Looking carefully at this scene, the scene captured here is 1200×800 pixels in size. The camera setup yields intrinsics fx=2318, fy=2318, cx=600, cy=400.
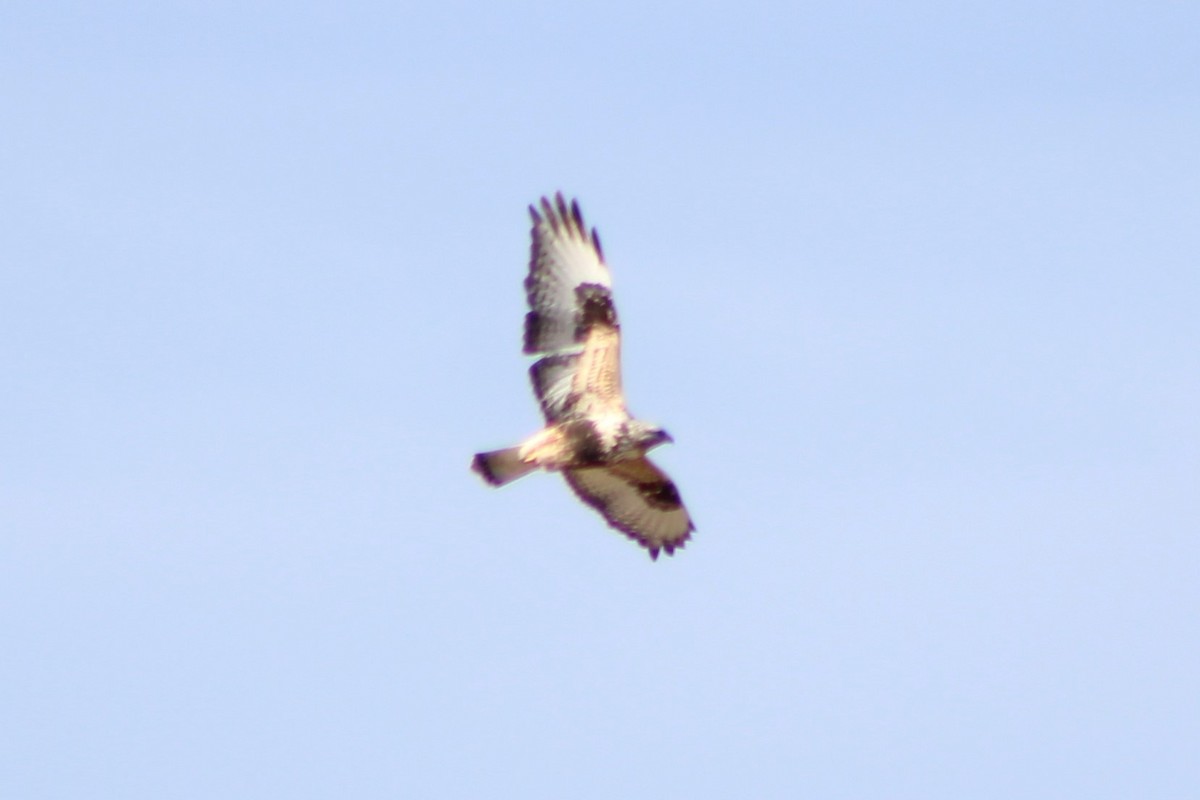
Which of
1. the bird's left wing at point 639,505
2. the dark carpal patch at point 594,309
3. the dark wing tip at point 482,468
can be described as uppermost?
the dark carpal patch at point 594,309

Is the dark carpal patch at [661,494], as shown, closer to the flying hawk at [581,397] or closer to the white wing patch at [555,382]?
the flying hawk at [581,397]

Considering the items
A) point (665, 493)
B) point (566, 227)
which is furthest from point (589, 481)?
point (566, 227)

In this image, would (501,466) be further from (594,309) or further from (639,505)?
(639,505)

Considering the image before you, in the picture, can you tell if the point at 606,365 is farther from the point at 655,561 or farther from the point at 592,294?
the point at 655,561

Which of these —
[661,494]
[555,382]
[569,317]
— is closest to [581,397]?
[555,382]

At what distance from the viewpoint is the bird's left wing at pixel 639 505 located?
17.8 metres

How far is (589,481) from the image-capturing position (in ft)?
58.6

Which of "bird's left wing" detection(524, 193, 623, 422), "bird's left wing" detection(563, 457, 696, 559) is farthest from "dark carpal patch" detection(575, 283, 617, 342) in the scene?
"bird's left wing" detection(563, 457, 696, 559)

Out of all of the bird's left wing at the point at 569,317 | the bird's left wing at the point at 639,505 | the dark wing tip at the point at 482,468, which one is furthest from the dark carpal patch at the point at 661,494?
the dark wing tip at the point at 482,468

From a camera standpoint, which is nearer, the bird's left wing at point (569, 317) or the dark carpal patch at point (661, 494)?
the bird's left wing at point (569, 317)

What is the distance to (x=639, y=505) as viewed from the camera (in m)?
17.9

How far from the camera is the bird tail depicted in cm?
1656

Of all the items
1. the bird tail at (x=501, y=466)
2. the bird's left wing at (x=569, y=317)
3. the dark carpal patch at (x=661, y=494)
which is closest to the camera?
the bird tail at (x=501, y=466)

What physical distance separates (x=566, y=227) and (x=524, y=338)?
3.08 ft
